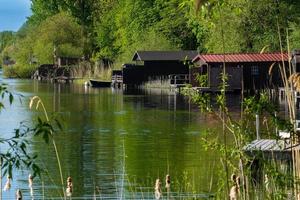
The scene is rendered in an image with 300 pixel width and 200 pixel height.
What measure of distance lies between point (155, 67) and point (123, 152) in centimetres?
5265

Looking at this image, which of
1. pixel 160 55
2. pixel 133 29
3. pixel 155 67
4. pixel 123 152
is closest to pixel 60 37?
pixel 133 29

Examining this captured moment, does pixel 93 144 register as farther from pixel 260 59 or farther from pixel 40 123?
pixel 260 59

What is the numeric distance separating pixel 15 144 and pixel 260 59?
56086mm

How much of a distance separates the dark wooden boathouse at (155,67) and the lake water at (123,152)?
23.5m

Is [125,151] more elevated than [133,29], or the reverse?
[133,29]

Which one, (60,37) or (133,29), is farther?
(60,37)

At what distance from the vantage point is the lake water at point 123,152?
17.1 m

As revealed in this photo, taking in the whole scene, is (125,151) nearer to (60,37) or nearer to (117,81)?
(117,81)

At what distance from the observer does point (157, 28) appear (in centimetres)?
8206

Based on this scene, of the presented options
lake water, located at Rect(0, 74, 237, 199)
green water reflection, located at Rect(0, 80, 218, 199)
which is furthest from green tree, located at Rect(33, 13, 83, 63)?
lake water, located at Rect(0, 74, 237, 199)

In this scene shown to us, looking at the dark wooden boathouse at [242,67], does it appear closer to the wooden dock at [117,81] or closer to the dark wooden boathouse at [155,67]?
the dark wooden boathouse at [155,67]

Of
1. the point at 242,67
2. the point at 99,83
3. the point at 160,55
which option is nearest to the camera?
the point at 242,67

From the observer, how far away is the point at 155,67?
243 feet

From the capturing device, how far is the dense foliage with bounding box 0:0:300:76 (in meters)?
61.7
